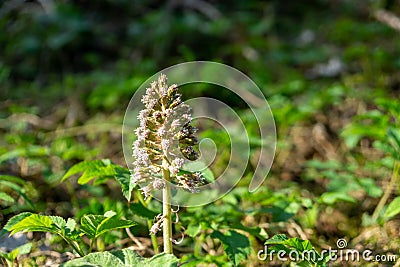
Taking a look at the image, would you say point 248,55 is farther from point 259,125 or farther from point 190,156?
point 190,156

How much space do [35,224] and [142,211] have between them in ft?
1.76

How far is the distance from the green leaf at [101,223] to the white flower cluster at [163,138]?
0.15m

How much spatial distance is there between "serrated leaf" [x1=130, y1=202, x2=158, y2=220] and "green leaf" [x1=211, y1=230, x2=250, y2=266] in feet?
0.99

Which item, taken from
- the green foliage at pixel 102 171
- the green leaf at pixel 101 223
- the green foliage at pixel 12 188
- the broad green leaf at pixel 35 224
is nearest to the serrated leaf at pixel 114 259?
the green leaf at pixel 101 223

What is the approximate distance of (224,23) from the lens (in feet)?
22.9

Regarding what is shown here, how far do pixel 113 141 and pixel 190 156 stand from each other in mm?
2611

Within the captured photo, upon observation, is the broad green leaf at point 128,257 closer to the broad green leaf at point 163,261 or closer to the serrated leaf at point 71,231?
the broad green leaf at point 163,261

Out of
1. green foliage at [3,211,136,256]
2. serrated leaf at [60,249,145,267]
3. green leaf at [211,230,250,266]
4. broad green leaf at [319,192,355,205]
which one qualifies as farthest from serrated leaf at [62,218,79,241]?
broad green leaf at [319,192,355,205]

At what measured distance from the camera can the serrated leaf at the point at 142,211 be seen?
2.23 meters

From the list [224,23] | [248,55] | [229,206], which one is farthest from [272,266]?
[224,23]

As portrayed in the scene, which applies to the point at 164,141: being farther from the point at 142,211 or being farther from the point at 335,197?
the point at 335,197

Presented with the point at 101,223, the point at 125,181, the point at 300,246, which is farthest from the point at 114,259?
the point at 300,246

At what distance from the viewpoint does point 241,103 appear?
5.21 metres

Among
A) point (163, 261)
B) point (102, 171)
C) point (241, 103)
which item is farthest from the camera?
point (241, 103)
